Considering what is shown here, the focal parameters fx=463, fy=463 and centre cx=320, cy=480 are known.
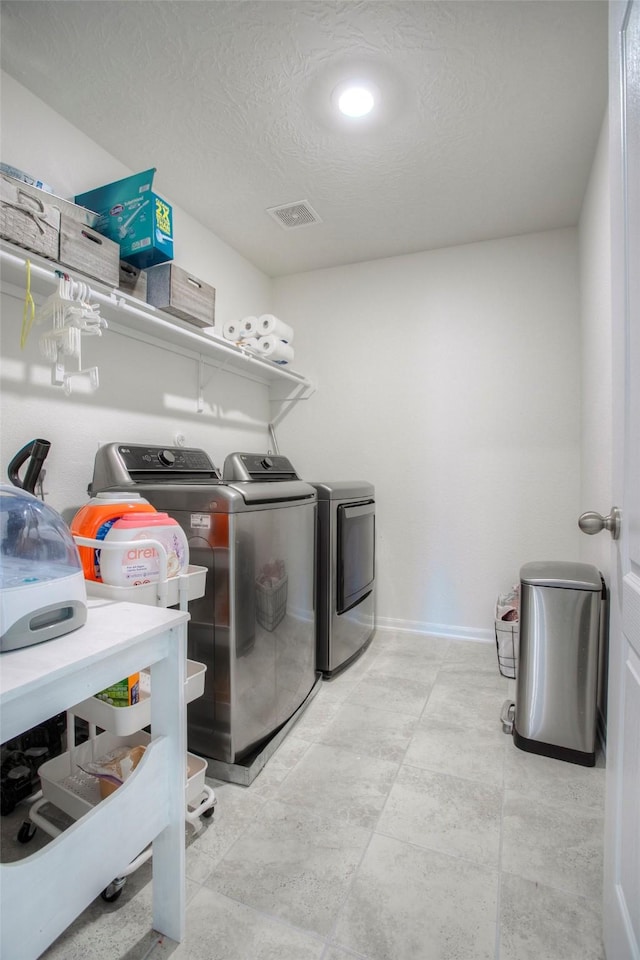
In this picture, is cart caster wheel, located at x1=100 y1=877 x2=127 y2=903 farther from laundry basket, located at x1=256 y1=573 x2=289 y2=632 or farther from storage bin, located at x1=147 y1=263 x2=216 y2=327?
storage bin, located at x1=147 y1=263 x2=216 y2=327

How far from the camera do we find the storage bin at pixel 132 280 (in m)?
1.81

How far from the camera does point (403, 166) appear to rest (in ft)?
7.17

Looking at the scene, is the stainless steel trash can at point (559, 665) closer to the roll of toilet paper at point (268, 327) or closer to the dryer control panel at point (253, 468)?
the dryer control panel at point (253, 468)

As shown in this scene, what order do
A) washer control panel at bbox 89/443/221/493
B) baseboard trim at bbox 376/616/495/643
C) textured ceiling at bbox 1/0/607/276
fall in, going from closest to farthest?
textured ceiling at bbox 1/0/607/276 < washer control panel at bbox 89/443/221/493 < baseboard trim at bbox 376/616/495/643

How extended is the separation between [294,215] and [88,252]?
1395mm

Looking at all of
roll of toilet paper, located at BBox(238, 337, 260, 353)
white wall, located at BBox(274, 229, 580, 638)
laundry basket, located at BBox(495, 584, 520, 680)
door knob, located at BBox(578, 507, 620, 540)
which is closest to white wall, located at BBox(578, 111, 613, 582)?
white wall, located at BBox(274, 229, 580, 638)

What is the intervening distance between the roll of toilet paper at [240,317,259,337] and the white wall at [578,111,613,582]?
70.5 inches

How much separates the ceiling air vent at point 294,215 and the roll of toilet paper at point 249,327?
1.86 ft

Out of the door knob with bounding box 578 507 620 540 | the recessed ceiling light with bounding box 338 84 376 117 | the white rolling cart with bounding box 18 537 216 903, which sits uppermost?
the recessed ceiling light with bounding box 338 84 376 117

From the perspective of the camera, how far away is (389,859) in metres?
1.30

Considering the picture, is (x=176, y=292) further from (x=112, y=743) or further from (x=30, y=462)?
(x=112, y=743)

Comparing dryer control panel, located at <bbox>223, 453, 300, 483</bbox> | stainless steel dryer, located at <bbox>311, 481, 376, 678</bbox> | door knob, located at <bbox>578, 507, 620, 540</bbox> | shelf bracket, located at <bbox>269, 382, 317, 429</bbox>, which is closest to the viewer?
door knob, located at <bbox>578, 507, 620, 540</bbox>

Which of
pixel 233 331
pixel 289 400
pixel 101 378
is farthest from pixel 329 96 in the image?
pixel 289 400

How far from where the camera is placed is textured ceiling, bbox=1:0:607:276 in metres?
1.48
